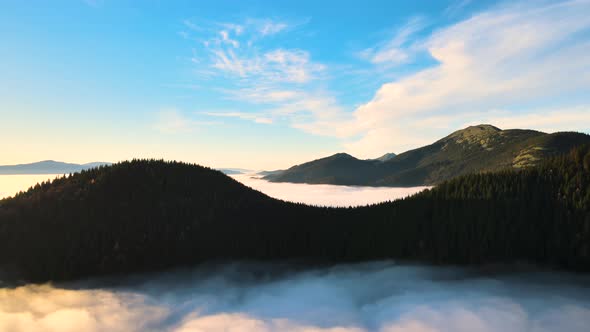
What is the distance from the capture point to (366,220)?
71.7m

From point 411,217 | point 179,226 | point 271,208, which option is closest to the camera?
point 411,217

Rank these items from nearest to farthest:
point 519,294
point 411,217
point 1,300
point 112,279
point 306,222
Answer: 1. point 519,294
2. point 1,300
3. point 112,279
4. point 411,217
5. point 306,222

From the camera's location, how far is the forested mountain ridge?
51.3 meters

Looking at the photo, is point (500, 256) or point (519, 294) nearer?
point (519, 294)

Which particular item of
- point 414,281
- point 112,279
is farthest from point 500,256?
point 112,279

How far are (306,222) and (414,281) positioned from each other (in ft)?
100

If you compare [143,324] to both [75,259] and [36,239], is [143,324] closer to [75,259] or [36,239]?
[75,259]

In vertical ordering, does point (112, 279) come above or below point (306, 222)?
below

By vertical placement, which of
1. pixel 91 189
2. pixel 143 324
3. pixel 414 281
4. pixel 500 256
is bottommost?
pixel 143 324

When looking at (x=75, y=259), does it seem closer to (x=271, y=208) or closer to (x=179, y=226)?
(x=179, y=226)

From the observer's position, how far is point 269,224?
74312 millimetres

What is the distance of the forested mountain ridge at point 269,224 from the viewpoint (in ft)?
168

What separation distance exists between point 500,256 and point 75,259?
241 feet

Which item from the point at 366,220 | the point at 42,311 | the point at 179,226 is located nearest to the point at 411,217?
the point at 366,220
